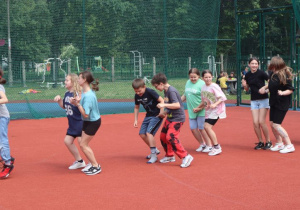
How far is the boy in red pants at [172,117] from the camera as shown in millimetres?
7129

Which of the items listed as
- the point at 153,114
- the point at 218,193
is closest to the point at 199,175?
the point at 218,193

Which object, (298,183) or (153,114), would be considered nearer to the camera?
(298,183)

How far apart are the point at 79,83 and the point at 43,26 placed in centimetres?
917

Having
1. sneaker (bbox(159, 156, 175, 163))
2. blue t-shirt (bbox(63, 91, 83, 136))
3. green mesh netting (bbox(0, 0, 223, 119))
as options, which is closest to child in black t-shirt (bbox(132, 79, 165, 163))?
sneaker (bbox(159, 156, 175, 163))

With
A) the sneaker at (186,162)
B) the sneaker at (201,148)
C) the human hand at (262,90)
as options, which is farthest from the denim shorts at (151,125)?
the human hand at (262,90)

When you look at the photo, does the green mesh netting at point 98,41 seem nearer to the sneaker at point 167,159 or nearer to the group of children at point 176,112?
the group of children at point 176,112

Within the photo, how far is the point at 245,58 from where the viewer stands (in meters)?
16.8

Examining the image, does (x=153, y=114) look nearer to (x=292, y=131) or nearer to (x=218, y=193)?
(x=218, y=193)

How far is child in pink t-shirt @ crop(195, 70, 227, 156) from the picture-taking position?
8047 millimetres

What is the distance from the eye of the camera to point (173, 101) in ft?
23.6

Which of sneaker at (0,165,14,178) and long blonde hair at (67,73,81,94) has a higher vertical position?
long blonde hair at (67,73,81,94)

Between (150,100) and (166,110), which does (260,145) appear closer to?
(166,110)

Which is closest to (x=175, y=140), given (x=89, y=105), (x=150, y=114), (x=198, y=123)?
(x=150, y=114)

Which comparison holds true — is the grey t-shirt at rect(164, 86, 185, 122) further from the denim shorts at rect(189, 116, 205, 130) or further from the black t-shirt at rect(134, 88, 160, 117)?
the denim shorts at rect(189, 116, 205, 130)
